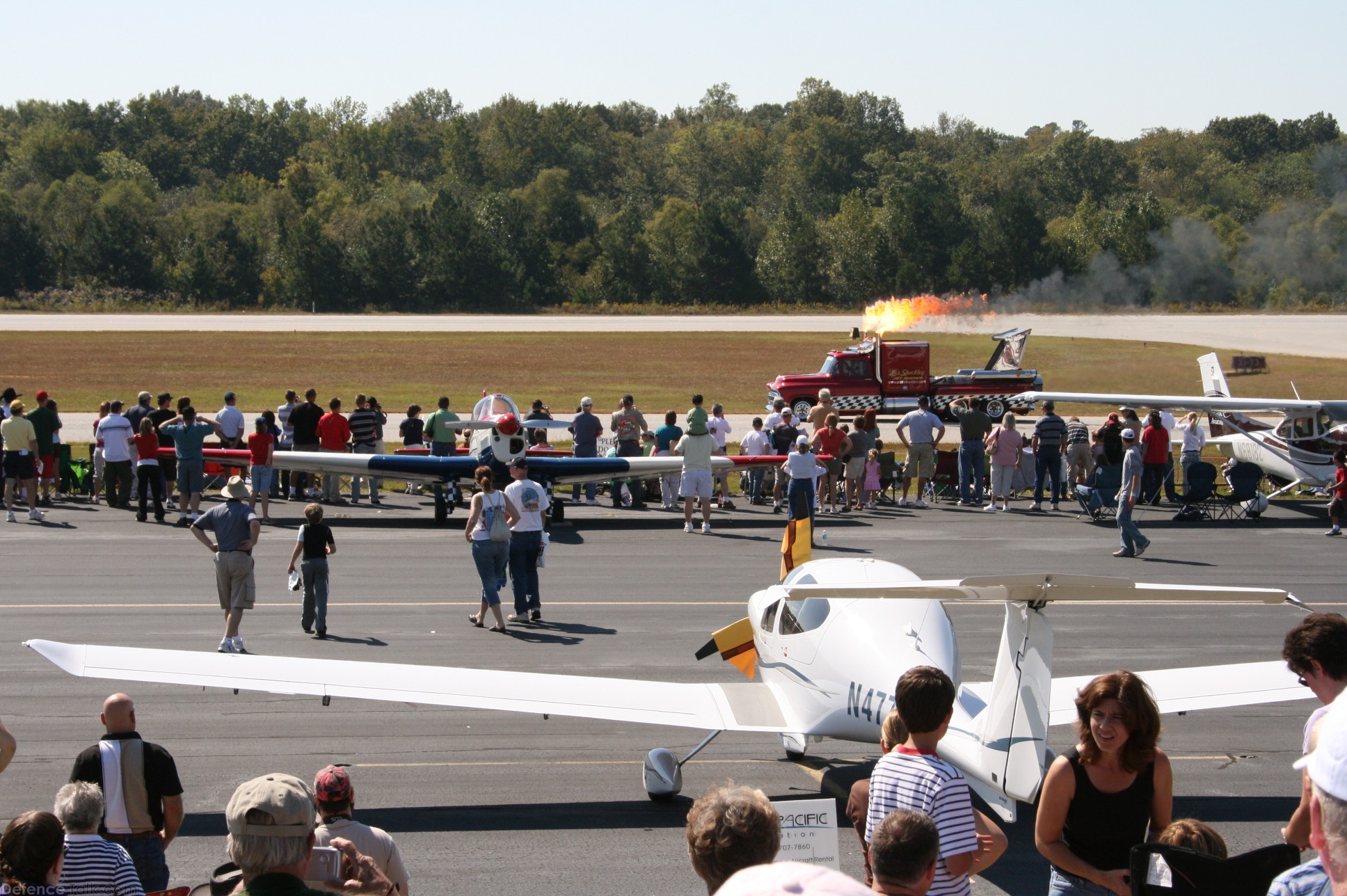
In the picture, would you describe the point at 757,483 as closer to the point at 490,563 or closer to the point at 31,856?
the point at 490,563

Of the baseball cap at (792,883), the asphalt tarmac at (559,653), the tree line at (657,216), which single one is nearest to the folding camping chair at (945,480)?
the asphalt tarmac at (559,653)

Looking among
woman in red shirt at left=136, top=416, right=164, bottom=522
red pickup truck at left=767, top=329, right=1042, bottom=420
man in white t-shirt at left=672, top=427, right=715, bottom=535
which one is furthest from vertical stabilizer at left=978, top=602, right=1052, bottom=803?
red pickup truck at left=767, top=329, right=1042, bottom=420

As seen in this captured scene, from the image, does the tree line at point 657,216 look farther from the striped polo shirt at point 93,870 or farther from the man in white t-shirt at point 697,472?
the striped polo shirt at point 93,870

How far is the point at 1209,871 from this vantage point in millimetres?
3885

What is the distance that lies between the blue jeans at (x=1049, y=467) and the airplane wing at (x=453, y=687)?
15.6 m

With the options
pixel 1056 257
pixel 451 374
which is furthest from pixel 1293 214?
pixel 451 374

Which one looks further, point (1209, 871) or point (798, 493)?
point (798, 493)

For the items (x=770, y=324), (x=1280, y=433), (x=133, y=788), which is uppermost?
(x=770, y=324)

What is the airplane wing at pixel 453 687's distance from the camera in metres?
8.20

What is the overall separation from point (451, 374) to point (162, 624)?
38026mm

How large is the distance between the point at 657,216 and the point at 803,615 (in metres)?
95.4

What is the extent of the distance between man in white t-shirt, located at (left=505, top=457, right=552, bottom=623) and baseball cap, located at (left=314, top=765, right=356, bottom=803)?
29.2 feet

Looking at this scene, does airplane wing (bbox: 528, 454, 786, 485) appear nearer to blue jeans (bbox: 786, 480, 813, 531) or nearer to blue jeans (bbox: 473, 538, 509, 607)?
blue jeans (bbox: 786, 480, 813, 531)

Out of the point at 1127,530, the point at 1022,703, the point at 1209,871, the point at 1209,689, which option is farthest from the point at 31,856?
the point at 1127,530
